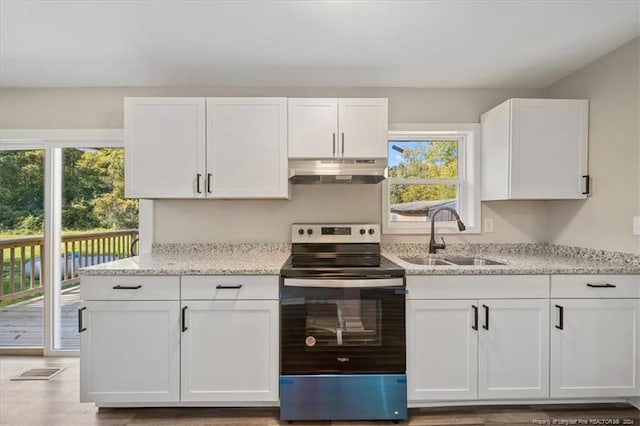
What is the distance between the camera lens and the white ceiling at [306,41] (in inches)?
68.6

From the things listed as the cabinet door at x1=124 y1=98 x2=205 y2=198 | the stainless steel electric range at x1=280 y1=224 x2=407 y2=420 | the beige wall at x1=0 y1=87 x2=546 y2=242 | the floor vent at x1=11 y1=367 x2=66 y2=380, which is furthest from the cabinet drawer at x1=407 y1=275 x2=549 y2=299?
the floor vent at x1=11 y1=367 x2=66 y2=380

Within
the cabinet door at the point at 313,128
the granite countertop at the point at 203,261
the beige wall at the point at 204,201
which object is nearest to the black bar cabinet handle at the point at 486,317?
the beige wall at the point at 204,201

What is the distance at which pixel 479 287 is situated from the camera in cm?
201

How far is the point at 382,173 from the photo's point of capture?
7.74 ft

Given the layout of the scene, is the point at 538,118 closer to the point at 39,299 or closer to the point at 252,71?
the point at 252,71

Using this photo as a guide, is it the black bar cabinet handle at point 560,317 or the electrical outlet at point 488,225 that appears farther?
the electrical outlet at point 488,225

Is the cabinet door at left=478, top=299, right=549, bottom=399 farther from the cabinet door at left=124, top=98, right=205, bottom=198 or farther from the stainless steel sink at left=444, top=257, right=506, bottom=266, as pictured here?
the cabinet door at left=124, top=98, right=205, bottom=198

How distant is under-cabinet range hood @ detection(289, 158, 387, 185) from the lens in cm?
234

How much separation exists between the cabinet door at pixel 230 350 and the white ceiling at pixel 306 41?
1.59 metres

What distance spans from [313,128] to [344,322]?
1319 mm

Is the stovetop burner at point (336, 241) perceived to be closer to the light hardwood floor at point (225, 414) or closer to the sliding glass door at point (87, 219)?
the light hardwood floor at point (225, 414)

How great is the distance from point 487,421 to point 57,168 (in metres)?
3.70

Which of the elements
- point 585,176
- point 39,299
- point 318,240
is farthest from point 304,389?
point 39,299

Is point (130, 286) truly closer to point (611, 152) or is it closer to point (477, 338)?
point (477, 338)
